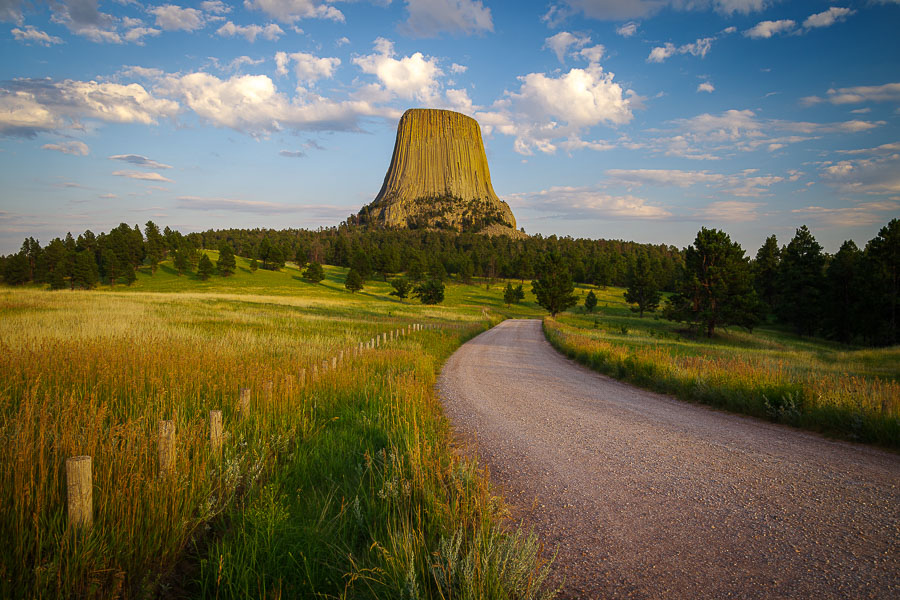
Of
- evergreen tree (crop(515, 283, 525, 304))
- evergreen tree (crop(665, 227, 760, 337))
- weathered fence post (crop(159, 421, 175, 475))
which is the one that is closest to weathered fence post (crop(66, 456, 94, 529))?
weathered fence post (crop(159, 421, 175, 475))

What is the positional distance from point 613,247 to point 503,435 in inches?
6291

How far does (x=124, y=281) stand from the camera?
76.4m

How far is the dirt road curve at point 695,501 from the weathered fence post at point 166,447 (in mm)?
3155

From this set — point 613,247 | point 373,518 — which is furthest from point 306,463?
point 613,247

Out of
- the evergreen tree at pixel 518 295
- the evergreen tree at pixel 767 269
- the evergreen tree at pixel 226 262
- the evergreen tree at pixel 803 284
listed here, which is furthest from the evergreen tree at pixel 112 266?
the evergreen tree at pixel 767 269

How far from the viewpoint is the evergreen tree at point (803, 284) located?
4891 centimetres

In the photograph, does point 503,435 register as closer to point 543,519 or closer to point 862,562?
point 543,519

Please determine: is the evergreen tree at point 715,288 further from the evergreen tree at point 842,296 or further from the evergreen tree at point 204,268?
the evergreen tree at point 204,268

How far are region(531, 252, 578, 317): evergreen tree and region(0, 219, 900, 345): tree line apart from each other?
0.14 m

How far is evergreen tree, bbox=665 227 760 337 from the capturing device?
3803 cm

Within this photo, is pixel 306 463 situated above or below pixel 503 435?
above

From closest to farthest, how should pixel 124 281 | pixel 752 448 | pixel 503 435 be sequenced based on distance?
pixel 752 448
pixel 503 435
pixel 124 281

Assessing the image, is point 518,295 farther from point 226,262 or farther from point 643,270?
point 226,262

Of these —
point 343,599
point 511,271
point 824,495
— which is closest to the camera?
point 343,599
